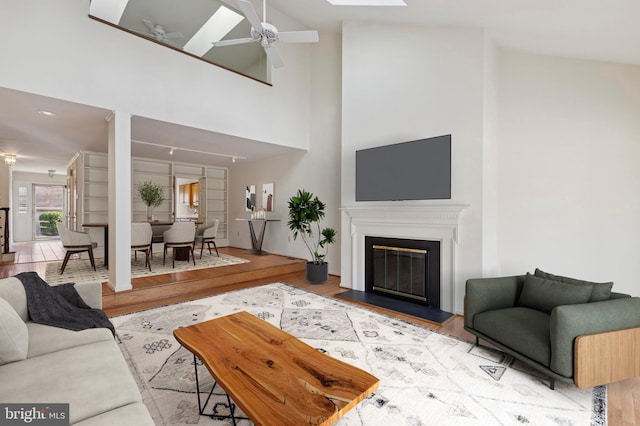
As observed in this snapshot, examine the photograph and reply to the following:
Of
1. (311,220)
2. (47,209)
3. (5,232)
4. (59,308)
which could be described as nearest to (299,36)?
(311,220)

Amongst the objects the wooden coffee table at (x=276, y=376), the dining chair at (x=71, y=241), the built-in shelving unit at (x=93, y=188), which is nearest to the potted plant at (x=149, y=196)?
the built-in shelving unit at (x=93, y=188)

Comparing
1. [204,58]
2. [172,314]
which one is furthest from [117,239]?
[204,58]

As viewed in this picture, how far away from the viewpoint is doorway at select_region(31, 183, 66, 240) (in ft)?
32.6

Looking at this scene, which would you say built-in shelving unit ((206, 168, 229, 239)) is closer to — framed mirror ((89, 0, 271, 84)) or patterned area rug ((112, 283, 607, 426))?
framed mirror ((89, 0, 271, 84))

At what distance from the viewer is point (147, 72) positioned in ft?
12.9

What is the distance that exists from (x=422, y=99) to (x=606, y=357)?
324cm

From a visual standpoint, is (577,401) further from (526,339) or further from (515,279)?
(515,279)

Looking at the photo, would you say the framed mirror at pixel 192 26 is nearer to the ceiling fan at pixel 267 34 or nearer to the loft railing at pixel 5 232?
the ceiling fan at pixel 267 34

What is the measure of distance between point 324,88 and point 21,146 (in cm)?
645

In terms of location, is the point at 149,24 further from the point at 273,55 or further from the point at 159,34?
the point at 273,55

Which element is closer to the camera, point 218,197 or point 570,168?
point 570,168

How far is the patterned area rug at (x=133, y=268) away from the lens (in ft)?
14.4

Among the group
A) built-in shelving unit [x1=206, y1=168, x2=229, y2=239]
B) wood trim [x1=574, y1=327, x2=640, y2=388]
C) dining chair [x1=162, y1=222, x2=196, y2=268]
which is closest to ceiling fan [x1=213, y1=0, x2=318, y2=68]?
dining chair [x1=162, y1=222, x2=196, y2=268]

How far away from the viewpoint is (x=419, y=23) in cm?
387
